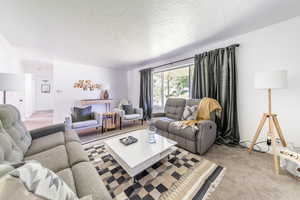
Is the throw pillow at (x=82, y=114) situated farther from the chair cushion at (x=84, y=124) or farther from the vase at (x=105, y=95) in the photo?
the vase at (x=105, y=95)

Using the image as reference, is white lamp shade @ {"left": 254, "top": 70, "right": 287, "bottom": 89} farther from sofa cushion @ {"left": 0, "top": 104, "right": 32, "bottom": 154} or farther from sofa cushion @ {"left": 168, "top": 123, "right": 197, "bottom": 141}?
sofa cushion @ {"left": 0, "top": 104, "right": 32, "bottom": 154}

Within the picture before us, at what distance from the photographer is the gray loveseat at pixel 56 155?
80cm

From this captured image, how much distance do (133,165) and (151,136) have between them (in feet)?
2.27

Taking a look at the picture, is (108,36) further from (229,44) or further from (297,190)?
(297,190)

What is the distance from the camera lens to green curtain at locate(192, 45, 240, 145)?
2355 mm

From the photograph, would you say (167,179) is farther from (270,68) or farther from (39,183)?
(270,68)

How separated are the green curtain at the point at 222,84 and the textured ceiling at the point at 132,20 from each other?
381 mm

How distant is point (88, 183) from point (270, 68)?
3.13m

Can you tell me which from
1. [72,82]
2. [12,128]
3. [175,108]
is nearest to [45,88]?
[72,82]

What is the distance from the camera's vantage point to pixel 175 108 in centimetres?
290

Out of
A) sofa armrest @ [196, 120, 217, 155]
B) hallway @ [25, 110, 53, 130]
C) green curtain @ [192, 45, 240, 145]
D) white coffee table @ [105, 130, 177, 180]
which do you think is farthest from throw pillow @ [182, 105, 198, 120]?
hallway @ [25, 110, 53, 130]

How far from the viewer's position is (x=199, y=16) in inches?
67.0

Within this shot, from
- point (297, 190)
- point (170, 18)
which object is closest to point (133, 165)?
point (297, 190)

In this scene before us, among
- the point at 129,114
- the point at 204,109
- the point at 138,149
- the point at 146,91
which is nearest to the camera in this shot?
the point at 138,149
